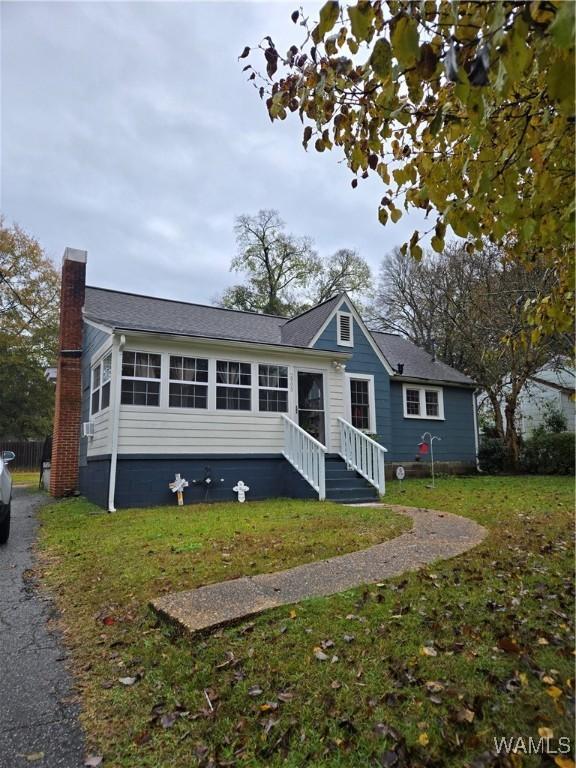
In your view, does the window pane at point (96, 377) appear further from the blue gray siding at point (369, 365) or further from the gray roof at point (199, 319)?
the blue gray siding at point (369, 365)

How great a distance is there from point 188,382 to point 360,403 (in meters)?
5.84

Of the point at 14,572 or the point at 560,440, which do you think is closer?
the point at 14,572

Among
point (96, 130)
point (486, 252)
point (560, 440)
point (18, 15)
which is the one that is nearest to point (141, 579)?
point (18, 15)

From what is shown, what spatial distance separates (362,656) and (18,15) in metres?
5.26

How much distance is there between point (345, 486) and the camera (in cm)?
1058


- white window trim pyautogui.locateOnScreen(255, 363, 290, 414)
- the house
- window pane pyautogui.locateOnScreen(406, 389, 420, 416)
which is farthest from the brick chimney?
window pane pyautogui.locateOnScreen(406, 389, 420, 416)

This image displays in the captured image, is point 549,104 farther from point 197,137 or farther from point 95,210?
point 95,210

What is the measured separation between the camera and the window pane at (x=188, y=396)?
1028 centimetres

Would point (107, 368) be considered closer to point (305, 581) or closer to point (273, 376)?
point (273, 376)

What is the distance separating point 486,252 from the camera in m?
18.8

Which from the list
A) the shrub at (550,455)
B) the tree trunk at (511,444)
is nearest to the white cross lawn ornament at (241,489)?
the tree trunk at (511,444)

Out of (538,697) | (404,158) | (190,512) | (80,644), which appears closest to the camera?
(538,697)

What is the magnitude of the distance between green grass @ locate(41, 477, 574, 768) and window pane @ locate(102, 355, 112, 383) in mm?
5649

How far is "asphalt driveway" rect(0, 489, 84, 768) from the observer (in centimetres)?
223
